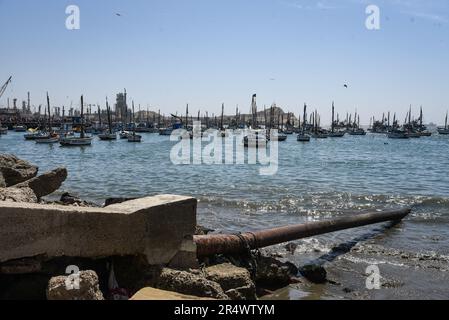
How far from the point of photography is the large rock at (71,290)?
476cm

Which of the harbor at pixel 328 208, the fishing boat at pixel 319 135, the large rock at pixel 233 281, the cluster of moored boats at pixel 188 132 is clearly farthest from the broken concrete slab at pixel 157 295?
the fishing boat at pixel 319 135

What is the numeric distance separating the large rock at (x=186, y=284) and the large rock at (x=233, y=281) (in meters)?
0.51

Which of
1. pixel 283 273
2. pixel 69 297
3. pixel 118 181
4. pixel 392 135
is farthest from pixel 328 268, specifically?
pixel 392 135

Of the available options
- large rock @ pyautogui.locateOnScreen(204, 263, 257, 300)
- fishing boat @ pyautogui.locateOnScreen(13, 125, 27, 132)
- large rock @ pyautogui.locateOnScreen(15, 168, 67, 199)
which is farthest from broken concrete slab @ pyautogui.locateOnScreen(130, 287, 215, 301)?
fishing boat @ pyautogui.locateOnScreen(13, 125, 27, 132)

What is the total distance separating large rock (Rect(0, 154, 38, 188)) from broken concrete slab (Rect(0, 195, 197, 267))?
5.81m

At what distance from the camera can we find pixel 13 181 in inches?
434

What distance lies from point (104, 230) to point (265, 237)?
4.00m

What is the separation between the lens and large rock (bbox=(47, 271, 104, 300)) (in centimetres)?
476

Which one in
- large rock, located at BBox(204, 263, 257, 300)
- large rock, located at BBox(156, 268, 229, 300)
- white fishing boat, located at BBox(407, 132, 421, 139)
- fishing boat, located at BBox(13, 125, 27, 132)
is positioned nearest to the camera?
large rock, located at BBox(156, 268, 229, 300)

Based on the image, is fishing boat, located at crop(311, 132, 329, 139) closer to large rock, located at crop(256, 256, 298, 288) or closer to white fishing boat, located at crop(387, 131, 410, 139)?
white fishing boat, located at crop(387, 131, 410, 139)

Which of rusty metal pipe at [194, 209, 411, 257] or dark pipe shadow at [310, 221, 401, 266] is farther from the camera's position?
dark pipe shadow at [310, 221, 401, 266]

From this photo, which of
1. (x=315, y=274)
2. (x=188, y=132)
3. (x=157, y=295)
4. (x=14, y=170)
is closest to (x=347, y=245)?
(x=315, y=274)
